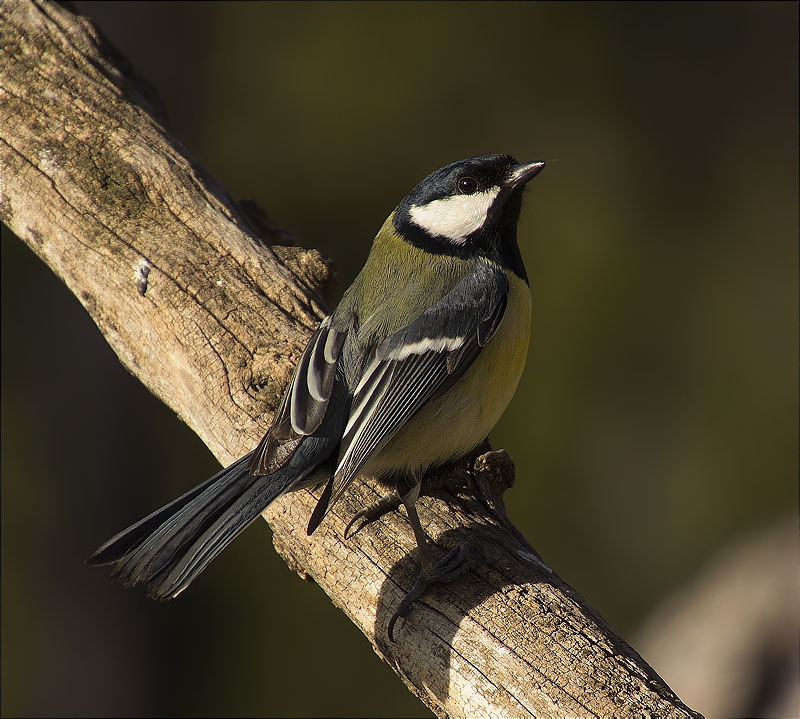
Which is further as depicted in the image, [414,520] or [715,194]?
[715,194]

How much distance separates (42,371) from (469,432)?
12.7 ft

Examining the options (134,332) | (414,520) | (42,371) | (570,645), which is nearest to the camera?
(570,645)

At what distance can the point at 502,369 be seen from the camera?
2.26 m

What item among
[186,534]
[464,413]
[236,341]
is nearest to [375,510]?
[464,413]

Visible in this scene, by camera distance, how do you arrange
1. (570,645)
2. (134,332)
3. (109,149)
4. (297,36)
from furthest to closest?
(297,36) → (109,149) → (134,332) → (570,645)

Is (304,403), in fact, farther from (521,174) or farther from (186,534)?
(521,174)

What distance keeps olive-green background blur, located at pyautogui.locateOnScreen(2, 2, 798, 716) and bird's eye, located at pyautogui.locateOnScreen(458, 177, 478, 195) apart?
124 inches

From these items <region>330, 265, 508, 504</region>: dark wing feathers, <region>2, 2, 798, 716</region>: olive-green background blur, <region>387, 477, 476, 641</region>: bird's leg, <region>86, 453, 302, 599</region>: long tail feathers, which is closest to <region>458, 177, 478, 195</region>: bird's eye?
<region>330, 265, 508, 504</region>: dark wing feathers

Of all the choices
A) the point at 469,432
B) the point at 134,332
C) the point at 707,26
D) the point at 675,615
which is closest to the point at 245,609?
the point at 675,615

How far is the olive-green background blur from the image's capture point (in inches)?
207

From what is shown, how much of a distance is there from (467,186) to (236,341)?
773 mm

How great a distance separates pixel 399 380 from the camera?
212 cm

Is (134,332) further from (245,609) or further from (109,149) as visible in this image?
(245,609)

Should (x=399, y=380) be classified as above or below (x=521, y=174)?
below
